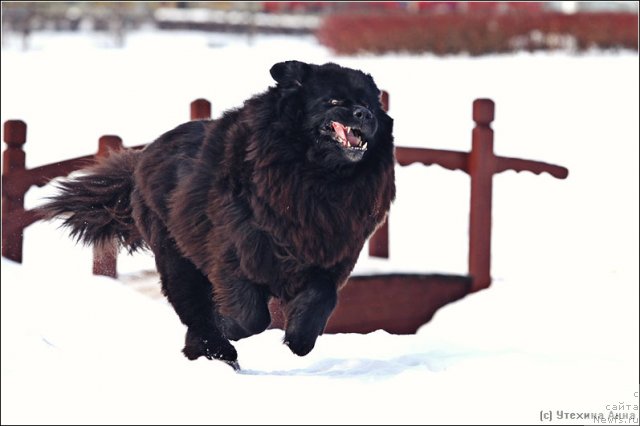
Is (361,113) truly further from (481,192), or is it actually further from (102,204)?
(481,192)

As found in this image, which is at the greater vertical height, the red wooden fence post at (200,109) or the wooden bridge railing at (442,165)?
the red wooden fence post at (200,109)

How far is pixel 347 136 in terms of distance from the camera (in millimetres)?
3697

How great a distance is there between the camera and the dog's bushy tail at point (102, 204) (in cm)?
452

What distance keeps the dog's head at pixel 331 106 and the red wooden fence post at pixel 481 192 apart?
353 cm

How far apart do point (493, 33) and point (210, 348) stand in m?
13.5

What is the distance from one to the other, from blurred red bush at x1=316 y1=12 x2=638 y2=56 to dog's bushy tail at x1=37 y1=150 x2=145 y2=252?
1273 centimetres

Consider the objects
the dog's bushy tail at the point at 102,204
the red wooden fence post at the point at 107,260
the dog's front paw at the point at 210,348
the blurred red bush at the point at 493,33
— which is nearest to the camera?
the dog's front paw at the point at 210,348

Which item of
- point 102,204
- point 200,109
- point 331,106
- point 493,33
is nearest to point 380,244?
point 200,109

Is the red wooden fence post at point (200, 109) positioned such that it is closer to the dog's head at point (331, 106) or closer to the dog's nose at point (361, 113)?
the dog's head at point (331, 106)

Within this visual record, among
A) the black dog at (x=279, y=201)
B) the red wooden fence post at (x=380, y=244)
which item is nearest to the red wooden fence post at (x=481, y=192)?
the red wooden fence post at (x=380, y=244)

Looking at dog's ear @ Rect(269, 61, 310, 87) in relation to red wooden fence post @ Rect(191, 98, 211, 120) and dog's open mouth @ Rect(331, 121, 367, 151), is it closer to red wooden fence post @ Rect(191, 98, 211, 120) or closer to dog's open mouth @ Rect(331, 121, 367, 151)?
dog's open mouth @ Rect(331, 121, 367, 151)

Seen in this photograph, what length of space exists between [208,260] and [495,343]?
269cm

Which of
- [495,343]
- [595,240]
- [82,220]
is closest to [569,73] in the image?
[595,240]

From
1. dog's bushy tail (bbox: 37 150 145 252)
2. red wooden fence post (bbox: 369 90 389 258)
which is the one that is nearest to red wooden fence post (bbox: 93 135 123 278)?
dog's bushy tail (bbox: 37 150 145 252)
